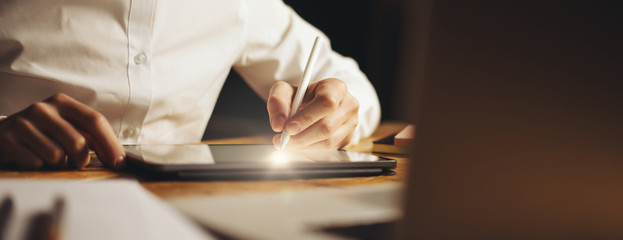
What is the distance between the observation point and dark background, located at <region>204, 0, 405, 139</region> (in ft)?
5.01

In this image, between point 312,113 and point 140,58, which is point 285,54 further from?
point 312,113

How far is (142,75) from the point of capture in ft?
2.26

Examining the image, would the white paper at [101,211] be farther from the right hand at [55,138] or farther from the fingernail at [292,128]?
the fingernail at [292,128]

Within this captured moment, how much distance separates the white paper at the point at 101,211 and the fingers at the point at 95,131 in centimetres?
9

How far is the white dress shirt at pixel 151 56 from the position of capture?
0.63 metres

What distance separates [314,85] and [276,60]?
1.31ft

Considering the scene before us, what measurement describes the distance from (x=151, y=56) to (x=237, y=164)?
43cm

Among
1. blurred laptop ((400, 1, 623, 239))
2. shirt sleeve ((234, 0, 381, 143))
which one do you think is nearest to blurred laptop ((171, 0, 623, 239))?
blurred laptop ((400, 1, 623, 239))

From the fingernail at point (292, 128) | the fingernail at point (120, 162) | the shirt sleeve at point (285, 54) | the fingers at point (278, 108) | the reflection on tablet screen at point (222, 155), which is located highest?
the shirt sleeve at point (285, 54)

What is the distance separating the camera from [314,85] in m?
0.62

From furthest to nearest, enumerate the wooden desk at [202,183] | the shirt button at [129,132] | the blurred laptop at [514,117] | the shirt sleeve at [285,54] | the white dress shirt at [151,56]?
the shirt sleeve at [285,54] < the shirt button at [129,132] < the white dress shirt at [151,56] < the wooden desk at [202,183] < the blurred laptop at [514,117]

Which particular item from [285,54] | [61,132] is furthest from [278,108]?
[285,54]

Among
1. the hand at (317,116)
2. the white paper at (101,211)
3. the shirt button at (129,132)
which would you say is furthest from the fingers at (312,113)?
the shirt button at (129,132)

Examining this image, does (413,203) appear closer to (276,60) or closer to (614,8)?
(614,8)
